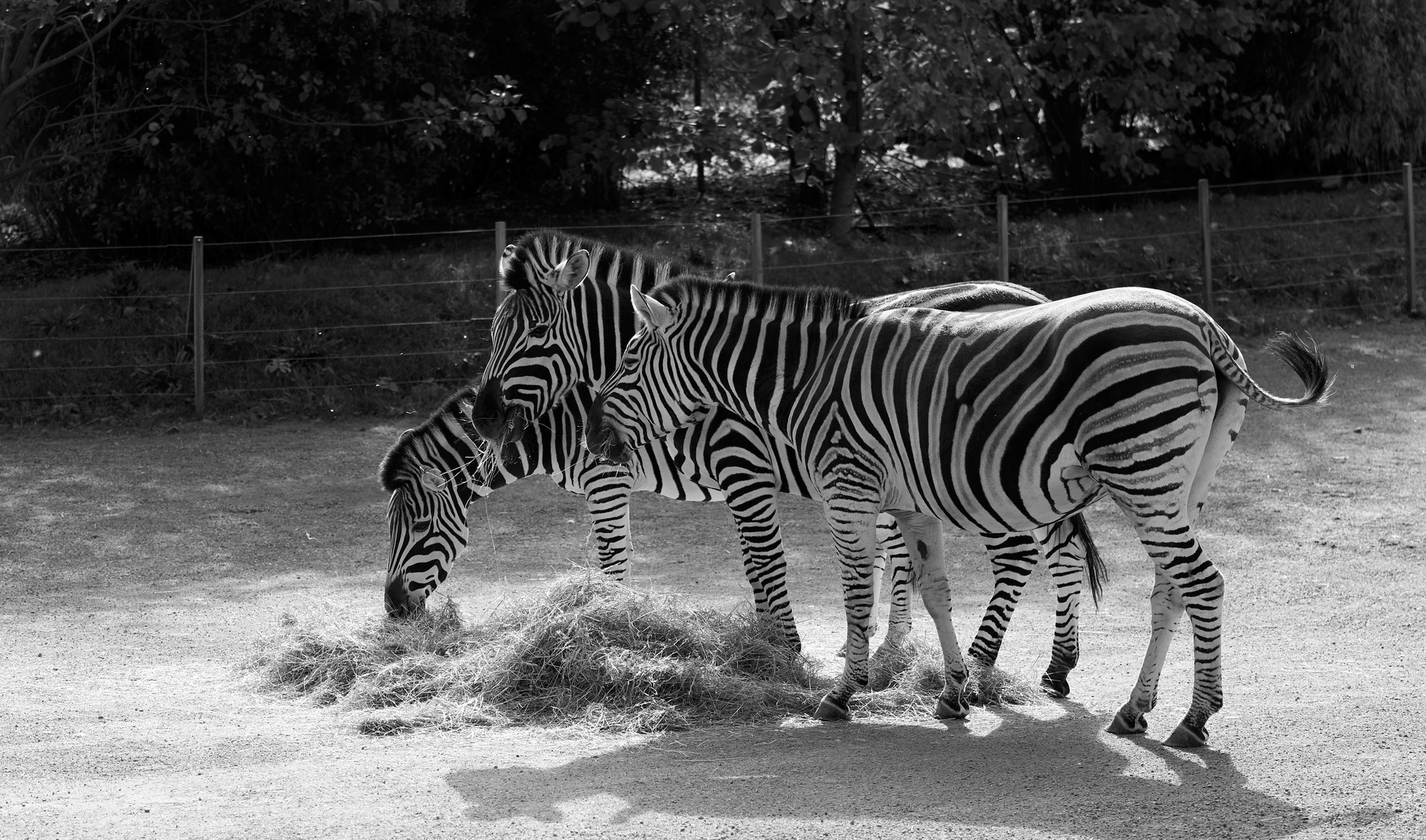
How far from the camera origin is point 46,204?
1608 centimetres

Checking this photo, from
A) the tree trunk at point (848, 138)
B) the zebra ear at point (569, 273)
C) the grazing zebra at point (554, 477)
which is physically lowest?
the grazing zebra at point (554, 477)

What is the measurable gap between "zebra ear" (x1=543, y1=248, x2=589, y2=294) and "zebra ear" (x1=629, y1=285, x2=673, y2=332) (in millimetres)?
1081

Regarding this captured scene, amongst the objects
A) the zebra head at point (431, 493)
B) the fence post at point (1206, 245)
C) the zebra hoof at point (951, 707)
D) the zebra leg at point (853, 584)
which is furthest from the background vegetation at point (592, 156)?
the zebra hoof at point (951, 707)

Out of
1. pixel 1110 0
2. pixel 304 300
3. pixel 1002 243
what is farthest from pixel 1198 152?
pixel 304 300

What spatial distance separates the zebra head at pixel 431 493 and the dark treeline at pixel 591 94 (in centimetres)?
727

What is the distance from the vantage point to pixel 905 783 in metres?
5.07

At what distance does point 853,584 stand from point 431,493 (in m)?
2.52

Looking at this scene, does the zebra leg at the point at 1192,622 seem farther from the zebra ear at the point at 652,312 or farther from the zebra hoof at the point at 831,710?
the zebra ear at the point at 652,312

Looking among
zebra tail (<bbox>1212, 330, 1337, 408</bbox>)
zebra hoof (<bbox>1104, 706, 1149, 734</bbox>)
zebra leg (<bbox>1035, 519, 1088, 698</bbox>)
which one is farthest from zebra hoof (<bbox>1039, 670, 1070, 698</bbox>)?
zebra tail (<bbox>1212, 330, 1337, 408</bbox>)

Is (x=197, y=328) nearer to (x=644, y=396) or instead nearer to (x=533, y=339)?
(x=533, y=339)

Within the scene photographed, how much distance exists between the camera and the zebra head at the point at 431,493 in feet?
24.0

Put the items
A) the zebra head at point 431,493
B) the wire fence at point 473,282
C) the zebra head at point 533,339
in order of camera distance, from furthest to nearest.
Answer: the wire fence at point 473,282 → the zebra head at point 533,339 → the zebra head at point 431,493

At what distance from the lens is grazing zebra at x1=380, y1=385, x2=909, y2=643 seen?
22.9 feet

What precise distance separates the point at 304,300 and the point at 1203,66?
1120cm
